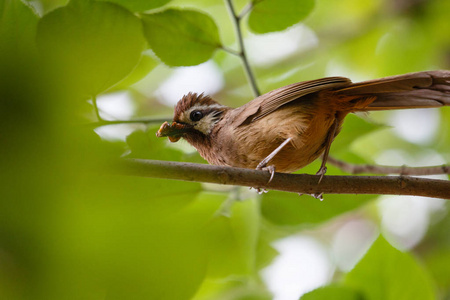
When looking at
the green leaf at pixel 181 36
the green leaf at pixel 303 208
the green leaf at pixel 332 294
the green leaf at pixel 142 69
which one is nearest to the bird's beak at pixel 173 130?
the green leaf at pixel 142 69

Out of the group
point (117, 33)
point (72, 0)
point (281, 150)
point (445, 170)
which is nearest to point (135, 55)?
point (117, 33)

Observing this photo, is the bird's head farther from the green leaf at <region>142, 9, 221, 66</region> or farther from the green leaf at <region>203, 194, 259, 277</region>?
the green leaf at <region>142, 9, 221, 66</region>

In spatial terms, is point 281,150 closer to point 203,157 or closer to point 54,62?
point 203,157

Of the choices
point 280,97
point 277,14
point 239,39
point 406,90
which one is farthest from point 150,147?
point 406,90

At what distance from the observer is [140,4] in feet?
6.80

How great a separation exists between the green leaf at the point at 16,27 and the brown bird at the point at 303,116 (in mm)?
1277

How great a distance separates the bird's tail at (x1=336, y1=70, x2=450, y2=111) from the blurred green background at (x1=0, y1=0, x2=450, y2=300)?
22 cm

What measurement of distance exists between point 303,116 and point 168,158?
31.9 inches

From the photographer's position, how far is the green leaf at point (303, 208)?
9.09 ft

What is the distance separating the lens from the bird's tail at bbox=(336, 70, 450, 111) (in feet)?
7.96

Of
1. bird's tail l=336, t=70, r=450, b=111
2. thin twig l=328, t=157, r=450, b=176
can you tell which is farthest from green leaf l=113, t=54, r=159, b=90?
thin twig l=328, t=157, r=450, b=176

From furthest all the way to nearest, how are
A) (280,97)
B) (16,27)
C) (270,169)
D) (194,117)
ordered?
1. (194,117)
2. (280,97)
3. (270,169)
4. (16,27)

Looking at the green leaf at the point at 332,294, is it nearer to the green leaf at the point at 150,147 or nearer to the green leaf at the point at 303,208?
the green leaf at the point at 303,208

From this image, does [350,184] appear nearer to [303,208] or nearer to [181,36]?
[303,208]
